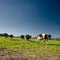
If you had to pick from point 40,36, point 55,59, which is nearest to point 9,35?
point 40,36

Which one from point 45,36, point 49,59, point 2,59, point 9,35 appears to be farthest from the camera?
point 9,35

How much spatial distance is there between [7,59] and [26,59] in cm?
161

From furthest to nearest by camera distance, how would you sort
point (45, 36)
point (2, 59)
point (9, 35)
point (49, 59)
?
point (9, 35), point (45, 36), point (49, 59), point (2, 59)

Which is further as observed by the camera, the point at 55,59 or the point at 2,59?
the point at 55,59

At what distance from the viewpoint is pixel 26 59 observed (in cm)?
1647

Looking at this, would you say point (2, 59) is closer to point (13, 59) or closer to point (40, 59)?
point (13, 59)

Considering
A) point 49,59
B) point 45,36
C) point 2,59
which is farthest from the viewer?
point 45,36

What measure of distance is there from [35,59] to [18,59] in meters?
1.40

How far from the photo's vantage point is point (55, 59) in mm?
17250

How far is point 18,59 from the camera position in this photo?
16125 millimetres

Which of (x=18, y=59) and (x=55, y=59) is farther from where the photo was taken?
(x=55, y=59)

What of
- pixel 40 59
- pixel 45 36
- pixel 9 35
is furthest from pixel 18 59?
pixel 9 35

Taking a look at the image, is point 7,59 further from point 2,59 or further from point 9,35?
point 9,35

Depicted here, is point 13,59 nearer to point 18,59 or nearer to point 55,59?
point 18,59
